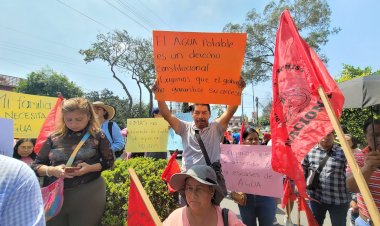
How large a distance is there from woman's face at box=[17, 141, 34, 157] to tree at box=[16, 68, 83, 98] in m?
40.5

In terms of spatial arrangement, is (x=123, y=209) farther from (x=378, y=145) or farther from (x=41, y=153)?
(x=378, y=145)

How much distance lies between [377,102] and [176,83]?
6.08ft

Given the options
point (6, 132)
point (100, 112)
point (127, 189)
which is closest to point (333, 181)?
point (127, 189)

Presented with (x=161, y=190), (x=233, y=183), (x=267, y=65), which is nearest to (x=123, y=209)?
(x=161, y=190)

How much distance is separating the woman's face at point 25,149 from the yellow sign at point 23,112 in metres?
0.23

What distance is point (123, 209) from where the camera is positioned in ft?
11.3

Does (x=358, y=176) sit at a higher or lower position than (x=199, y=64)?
lower

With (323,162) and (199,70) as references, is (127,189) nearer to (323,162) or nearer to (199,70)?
(199,70)

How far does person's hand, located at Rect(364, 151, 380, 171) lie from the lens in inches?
91.4

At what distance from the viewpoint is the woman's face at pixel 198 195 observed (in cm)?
220

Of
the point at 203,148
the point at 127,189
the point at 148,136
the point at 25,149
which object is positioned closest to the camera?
the point at 203,148

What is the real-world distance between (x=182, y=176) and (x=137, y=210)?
39cm

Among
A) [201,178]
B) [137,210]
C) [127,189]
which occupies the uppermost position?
[201,178]

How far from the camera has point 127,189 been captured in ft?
11.5
